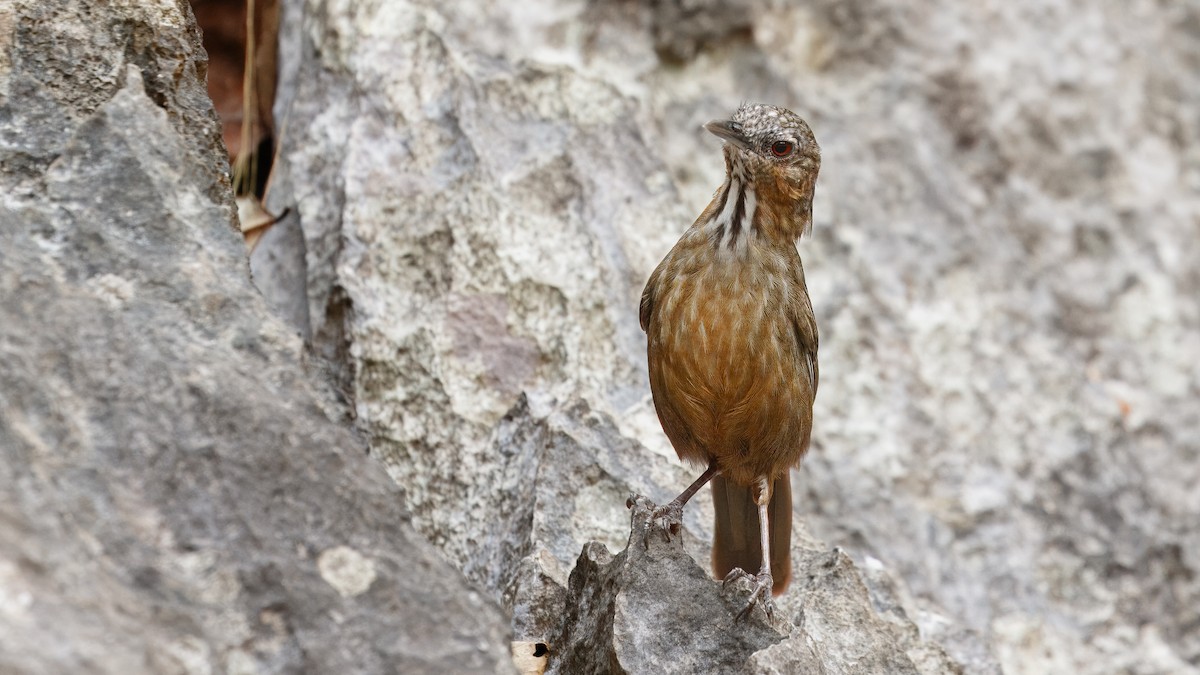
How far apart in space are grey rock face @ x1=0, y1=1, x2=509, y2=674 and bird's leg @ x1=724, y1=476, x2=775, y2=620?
32.1 inches

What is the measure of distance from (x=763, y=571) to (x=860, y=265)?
2797 millimetres

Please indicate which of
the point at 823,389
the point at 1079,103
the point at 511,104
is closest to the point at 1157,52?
the point at 1079,103

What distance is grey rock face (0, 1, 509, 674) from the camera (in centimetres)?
253

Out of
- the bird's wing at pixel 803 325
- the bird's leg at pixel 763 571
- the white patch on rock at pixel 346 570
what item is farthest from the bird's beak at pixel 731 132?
the white patch on rock at pixel 346 570

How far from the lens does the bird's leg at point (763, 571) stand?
3.38 metres

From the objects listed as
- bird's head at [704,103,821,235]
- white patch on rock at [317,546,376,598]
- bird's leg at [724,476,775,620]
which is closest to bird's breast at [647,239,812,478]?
bird's leg at [724,476,775,620]

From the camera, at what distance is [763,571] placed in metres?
3.87

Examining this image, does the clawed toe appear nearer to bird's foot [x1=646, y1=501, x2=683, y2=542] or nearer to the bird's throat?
bird's foot [x1=646, y1=501, x2=683, y2=542]

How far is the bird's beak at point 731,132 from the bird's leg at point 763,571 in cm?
117

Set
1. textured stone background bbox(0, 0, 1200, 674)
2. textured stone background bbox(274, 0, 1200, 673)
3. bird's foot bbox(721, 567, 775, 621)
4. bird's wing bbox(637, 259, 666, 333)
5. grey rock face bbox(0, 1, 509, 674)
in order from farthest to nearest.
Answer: textured stone background bbox(274, 0, 1200, 673), bird's wing bbox(637, 259, 666, 333), bird's foot bbox(721, 567, 775, 621), textured stone background bbox(0, 0, 1200, 674), grey rock face bbox(0, 1, 509, 674)

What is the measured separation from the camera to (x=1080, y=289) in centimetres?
689

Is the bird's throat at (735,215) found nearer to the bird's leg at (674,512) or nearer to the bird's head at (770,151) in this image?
the bird's head at (770,151)

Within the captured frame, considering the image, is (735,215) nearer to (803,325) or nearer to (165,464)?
(803,325)

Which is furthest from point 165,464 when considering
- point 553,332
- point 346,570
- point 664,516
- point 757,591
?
point 553,332
